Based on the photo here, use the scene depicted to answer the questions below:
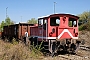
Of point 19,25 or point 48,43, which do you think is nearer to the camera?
point 48,43

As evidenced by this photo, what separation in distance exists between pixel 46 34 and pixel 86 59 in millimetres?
3344

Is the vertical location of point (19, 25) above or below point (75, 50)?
above

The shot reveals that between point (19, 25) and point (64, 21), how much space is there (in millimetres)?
6480

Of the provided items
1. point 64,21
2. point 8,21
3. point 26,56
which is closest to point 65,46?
point 64,21

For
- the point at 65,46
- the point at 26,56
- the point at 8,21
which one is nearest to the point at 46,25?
the point at 65,46

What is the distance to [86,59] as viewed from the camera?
11188mm

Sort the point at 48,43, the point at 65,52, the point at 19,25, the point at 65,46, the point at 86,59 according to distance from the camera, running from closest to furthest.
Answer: the point at 86,59 → the point at 48,43 → the point at 65,46 → the point at 65,52 → the point at 19,25

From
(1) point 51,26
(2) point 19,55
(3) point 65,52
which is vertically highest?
(1) point 51,26

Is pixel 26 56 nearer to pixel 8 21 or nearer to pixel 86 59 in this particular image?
pixel 86 59

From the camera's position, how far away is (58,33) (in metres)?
12.7

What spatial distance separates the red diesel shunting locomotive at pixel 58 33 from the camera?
40.8 feet

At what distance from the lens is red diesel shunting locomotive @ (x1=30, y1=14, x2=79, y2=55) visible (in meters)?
12.4

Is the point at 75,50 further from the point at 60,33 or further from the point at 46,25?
the point at 46,25

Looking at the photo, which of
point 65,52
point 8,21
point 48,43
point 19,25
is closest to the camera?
point 48,43
